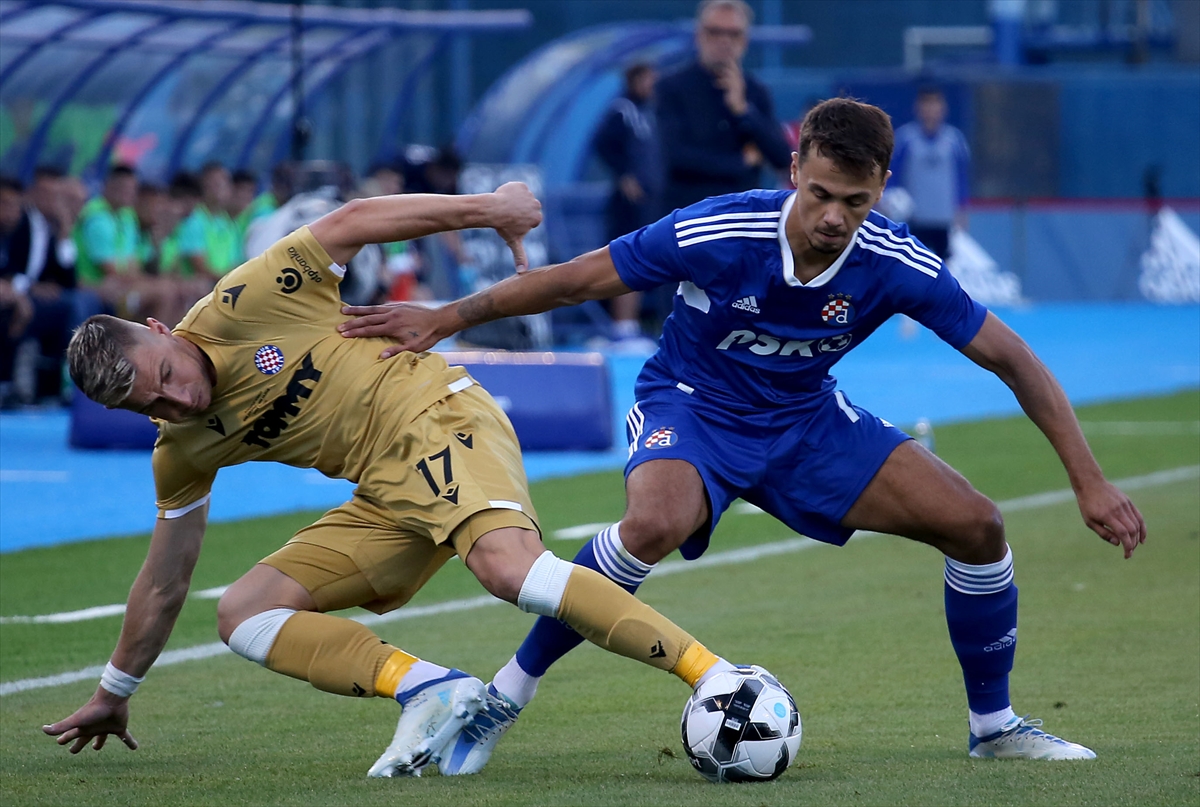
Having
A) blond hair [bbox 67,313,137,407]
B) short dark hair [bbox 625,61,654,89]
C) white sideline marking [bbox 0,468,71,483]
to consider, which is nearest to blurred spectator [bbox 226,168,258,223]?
short dark hair [bbox 625,61,654,89]

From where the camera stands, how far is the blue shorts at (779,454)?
4816 mm

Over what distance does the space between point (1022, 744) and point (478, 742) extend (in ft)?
4.72

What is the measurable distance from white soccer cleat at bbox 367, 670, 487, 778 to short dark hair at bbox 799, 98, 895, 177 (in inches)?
61.8

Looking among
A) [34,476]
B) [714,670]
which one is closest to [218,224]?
[34,476]

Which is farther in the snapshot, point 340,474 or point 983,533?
point 340,474

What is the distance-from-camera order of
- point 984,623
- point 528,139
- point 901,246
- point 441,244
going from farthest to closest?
1. point 528,139
2. point 441,244
3. point 984,623
4. point 901,246

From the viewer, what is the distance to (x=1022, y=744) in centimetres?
472

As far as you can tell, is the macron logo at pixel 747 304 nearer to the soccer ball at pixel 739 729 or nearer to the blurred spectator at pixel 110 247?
the soccer ball at pixel 739 729

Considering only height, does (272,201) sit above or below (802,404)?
below

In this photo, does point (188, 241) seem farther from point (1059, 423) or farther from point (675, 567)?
point (1059, 423)

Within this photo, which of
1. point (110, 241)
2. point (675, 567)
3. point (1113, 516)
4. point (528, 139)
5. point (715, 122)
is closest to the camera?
point (1113, 516)

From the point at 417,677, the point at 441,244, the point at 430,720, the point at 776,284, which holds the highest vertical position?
the point at 776,284

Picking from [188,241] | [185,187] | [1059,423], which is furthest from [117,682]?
[185,187]

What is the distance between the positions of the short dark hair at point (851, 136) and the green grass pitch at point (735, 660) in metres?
1.51
